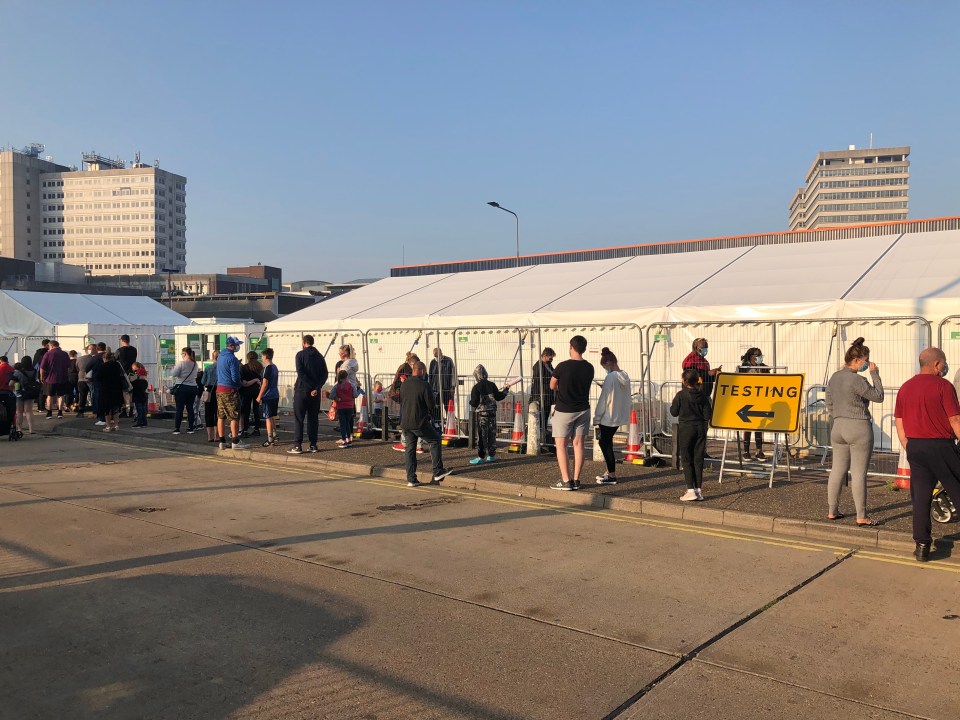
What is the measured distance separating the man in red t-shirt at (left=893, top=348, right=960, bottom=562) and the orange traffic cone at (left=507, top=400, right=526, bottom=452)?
6.96 m

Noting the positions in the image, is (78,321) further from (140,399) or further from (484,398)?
(484,398)

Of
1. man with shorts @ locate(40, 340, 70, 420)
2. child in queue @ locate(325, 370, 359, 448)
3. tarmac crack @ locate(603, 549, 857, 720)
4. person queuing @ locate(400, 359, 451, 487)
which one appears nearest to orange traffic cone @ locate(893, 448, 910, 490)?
tarmac crack @ locate(603, 549, 857, 720)

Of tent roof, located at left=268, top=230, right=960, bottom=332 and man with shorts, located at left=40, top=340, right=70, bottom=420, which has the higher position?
tent roof, located at left=268, top=230, right=960, bottom=332

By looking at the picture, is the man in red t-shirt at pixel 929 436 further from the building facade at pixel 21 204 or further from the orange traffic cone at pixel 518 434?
the building facade at pixel 21 204

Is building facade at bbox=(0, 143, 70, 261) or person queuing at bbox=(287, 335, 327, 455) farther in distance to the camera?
building facade at bbox=(0, 143, 70, 261)

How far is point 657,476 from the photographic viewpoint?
35.1 ft

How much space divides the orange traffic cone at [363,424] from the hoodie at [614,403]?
19.7ft

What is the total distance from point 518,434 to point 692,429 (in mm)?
4474

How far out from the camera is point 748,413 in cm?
1039

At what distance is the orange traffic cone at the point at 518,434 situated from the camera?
13.1m

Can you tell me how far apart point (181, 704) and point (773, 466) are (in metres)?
8.00

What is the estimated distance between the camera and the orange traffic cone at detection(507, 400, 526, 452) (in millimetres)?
13062

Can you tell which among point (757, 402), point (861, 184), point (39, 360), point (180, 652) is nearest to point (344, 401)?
point (757, 402)

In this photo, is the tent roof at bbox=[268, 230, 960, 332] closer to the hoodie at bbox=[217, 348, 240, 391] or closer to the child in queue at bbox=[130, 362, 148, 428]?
the child in queue at bbox=[130, 362, 148, 428]
